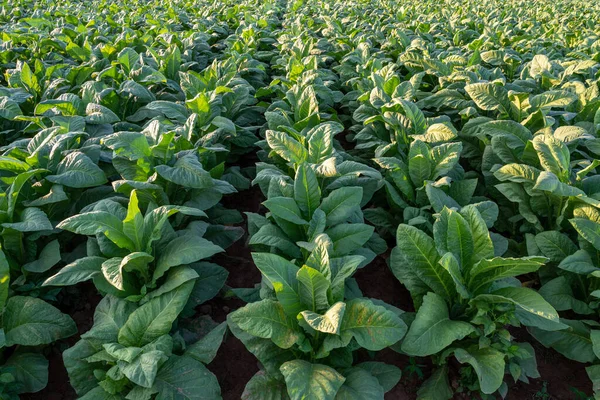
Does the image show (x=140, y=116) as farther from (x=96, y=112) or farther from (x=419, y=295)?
(x=419, y=295)

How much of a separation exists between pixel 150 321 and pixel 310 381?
0.87 m

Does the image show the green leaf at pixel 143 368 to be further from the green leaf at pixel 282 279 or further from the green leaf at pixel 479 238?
the green leaf at pixel 479 238

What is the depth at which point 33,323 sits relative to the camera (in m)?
2.38

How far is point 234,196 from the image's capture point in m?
4.23

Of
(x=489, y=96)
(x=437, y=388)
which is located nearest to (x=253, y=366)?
(x=437, y=388)

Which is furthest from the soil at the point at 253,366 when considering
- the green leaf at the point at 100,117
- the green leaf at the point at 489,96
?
the green leaf at the point at 489,96

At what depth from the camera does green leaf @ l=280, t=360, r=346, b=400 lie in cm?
198

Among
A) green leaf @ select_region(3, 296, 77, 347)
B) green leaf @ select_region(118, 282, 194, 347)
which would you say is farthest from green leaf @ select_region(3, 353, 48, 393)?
green leaf @ select_region(118, 282, 194, 347)

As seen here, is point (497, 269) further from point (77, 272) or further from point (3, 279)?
point (3, 279)

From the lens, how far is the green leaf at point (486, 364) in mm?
2174

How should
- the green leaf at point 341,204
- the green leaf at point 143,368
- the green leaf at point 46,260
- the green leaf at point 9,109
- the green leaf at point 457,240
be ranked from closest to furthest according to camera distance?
the green leaf at point 143,368, the green leaf at point 457,240, the green leaf at point 46,260, the green leaf at point 341,204, the green leaf at point 9,109

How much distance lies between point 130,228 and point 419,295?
173 centimetres

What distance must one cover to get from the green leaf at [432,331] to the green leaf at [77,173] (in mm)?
2122

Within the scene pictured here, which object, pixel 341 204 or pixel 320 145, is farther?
pixel 320 145
